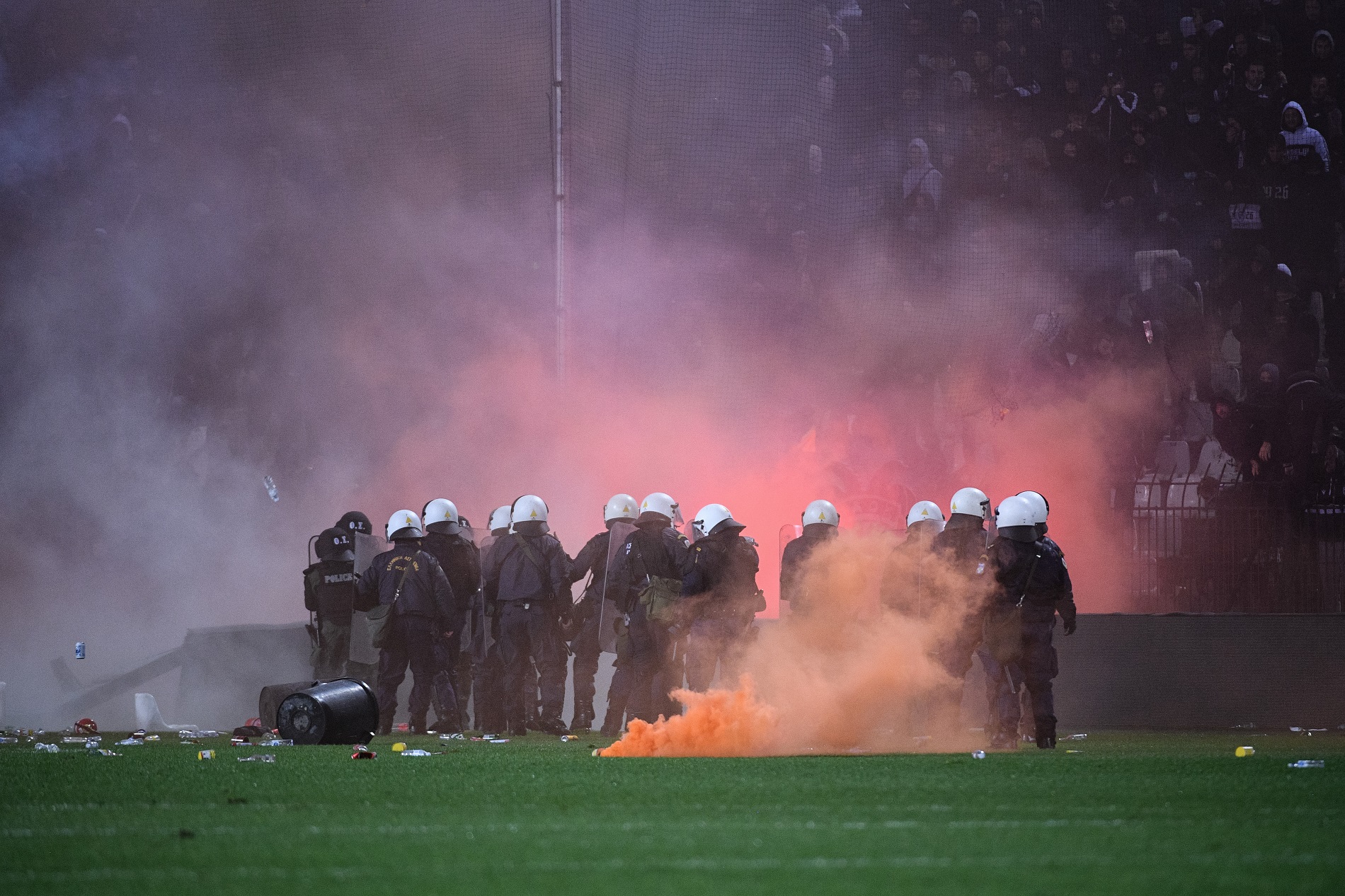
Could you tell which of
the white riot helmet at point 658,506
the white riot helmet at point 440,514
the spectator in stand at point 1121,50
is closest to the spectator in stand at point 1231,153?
the spectator in stand at point 1121,50

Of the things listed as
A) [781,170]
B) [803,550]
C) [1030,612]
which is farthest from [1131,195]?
[1030,612]

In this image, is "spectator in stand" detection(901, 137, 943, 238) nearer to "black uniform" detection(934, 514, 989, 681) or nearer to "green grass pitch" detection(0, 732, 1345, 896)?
"black uniform" detection(934, 514, 989, 681)

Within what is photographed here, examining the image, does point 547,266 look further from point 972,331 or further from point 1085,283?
point 1085,283

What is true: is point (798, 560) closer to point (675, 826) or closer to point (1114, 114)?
point (675, 826)

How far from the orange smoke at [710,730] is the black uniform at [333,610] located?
4.84m

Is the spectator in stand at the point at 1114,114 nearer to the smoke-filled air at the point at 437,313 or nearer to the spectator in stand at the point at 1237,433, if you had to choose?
the smoke-filled air at the point at 437,313

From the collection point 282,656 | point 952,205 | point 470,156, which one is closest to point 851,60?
point 952,205

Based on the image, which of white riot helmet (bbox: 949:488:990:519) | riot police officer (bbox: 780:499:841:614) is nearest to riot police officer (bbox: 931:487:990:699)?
white riot helmet (bbox: 949:488:990:519)

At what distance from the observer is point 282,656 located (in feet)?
43.0

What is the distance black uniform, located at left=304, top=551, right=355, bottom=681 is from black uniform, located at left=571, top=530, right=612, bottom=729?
6.33 feet

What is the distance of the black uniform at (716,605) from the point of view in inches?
404

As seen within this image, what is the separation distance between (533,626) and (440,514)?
4.48 feet

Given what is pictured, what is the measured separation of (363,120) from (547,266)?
3.38m

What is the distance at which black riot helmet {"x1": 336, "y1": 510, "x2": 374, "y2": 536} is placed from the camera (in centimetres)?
1251
